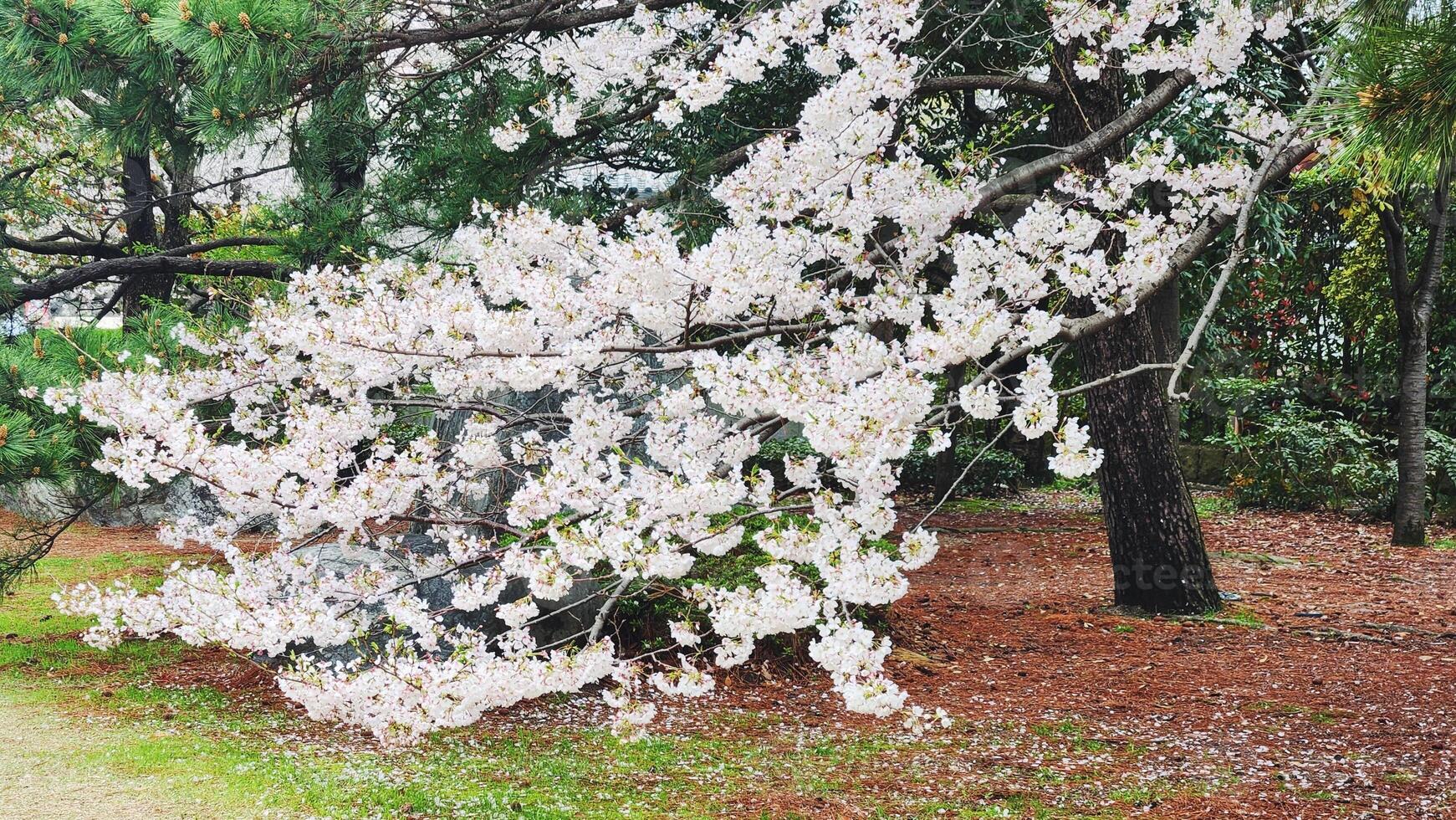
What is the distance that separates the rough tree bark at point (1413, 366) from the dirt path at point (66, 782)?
9766mm

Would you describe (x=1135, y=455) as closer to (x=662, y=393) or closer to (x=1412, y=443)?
(x=662, y=393)

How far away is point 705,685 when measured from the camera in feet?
11.3

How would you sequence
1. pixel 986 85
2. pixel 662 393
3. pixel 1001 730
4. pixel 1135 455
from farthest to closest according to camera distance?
pixel 1135 455 → pixel 986 85 → pixel 1001 730 → pixel 662 393

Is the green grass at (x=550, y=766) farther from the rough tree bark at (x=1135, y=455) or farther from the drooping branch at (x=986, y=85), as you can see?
the drooping branch at (x=986, y=85)

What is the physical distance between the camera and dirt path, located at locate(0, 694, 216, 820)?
411cm

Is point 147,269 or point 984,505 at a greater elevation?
point 147,269

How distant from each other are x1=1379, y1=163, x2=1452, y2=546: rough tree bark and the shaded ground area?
1.77 m

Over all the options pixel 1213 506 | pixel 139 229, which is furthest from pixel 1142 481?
pixel 139 229

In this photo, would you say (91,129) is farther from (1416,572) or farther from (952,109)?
(1416,572)

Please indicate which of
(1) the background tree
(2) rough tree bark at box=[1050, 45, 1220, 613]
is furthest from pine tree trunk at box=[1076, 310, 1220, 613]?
(1) the background tree

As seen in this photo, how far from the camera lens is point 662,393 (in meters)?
4.08

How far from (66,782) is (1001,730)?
4.22 meters

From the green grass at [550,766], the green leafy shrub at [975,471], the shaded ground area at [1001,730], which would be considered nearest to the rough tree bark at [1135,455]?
the shaded ground area at [1001,730]

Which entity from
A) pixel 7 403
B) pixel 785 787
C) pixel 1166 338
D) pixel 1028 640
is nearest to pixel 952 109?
pixel 1166 338
